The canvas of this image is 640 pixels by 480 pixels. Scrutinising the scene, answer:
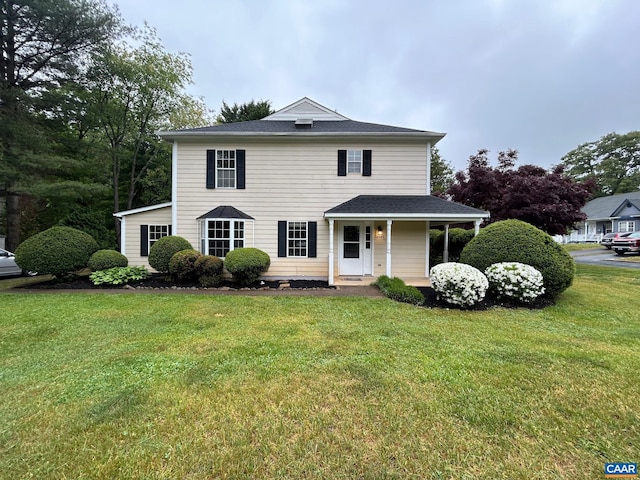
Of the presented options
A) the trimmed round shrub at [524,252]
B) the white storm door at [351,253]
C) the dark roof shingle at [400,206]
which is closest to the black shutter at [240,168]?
the dark roof shingle at [400,206]

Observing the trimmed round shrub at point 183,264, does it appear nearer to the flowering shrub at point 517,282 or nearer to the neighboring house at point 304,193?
the neighboring house at point 304,193

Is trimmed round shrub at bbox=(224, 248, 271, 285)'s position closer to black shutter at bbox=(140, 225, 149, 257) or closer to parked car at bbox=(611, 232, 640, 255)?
black shutter at bbox=(140, 225, 149, 257)

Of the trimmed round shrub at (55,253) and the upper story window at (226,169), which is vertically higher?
the upper story window at (226,169)

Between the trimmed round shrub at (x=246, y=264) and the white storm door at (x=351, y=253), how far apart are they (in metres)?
2.91

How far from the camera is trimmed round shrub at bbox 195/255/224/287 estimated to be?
897 cm

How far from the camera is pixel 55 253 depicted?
8656mm

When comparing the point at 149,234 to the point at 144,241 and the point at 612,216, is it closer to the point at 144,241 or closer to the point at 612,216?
the point at 144,241

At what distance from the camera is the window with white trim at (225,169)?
410 inches

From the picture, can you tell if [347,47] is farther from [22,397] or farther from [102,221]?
[22,397]

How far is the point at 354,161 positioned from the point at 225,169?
488cm

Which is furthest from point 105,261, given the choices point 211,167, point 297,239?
point 297,239

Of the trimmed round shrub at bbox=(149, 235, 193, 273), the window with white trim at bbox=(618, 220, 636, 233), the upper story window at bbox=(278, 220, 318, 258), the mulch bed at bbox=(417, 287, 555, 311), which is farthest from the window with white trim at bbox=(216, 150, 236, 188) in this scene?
the window with white trim at bbox=(618, 220, 636, 233)

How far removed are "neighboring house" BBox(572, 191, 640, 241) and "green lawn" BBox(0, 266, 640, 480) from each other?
31639 mm

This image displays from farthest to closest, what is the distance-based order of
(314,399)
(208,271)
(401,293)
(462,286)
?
(208,271) → (401,293) → (462,286) → (314,399)
